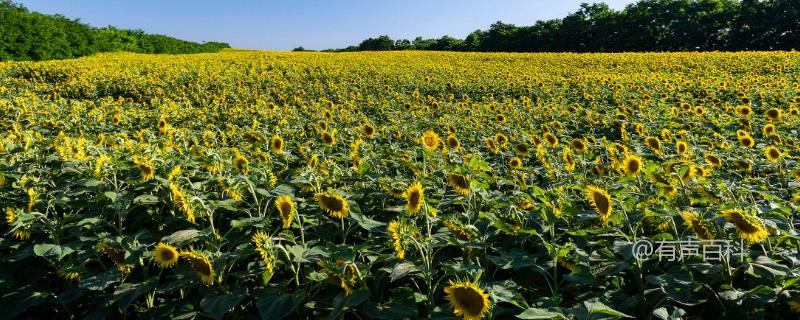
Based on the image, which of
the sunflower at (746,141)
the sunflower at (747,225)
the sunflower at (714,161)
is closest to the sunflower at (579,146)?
the sunflower at (714,161)

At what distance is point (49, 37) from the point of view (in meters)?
30.4

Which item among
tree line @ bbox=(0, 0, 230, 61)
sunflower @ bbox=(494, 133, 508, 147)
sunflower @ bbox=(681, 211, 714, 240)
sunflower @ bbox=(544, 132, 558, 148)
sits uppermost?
tree line @ bbox=(0, 0, 230, 61)

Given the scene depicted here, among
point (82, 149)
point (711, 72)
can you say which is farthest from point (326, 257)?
point (711, 72)

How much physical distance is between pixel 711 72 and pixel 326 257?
1871cm

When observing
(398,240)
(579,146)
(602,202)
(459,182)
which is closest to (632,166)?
(602,202)

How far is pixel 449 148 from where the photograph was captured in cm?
449

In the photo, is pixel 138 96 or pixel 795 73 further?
pixel 795 73

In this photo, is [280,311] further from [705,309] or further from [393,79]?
[393,79]

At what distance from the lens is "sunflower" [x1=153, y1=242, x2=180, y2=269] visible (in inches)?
80.2

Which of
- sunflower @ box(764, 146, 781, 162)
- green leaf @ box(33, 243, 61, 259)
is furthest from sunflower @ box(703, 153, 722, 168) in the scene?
green leaf @ box(33, 243, 61, 259)

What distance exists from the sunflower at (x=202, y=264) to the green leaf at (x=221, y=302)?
0.08 metres

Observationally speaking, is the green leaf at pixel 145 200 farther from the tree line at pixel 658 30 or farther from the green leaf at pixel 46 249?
the tree line at pixel 658 30

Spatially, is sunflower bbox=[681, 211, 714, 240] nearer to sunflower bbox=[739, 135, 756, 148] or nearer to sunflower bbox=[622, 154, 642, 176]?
sunflower bbox=[622, 154, 642, 176]
